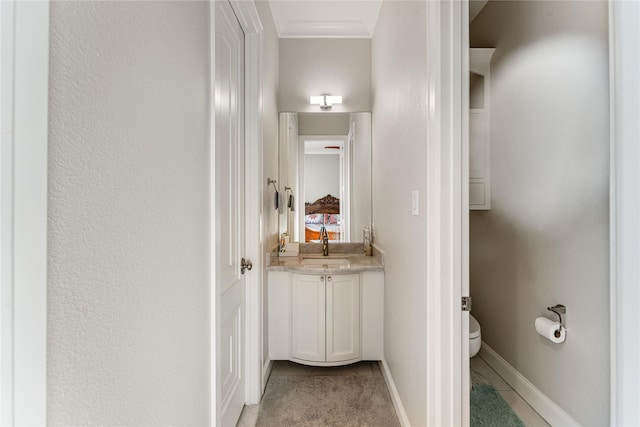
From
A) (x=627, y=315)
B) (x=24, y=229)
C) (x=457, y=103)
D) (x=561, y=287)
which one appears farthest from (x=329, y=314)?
(x=24, y=229)

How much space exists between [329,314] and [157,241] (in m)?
1.75

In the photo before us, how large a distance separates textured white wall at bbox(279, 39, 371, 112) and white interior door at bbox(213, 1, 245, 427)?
3.27 ft

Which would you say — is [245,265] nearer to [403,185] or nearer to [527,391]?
[403,185]

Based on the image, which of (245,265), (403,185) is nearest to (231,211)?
(245,265)

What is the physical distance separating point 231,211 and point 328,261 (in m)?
1.24

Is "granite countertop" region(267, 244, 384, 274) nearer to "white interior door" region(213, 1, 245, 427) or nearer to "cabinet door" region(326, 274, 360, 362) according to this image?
"cabinet door" region(326, 274, 360, 362)

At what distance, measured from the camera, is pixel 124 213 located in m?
0.68

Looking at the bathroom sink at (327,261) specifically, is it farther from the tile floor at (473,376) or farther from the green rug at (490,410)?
the green rug at (490,410)

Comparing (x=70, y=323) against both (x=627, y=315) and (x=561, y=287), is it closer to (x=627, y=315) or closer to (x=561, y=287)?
(x=627, y=315)

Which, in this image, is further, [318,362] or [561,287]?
[318,362]

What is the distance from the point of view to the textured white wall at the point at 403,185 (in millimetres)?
1451

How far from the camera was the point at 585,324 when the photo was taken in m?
1.58

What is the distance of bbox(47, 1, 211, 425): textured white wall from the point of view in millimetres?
520

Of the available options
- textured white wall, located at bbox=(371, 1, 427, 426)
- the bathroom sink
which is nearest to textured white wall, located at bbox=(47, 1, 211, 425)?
textured white wall, located at bbox=(371, 1, 427, 426)
